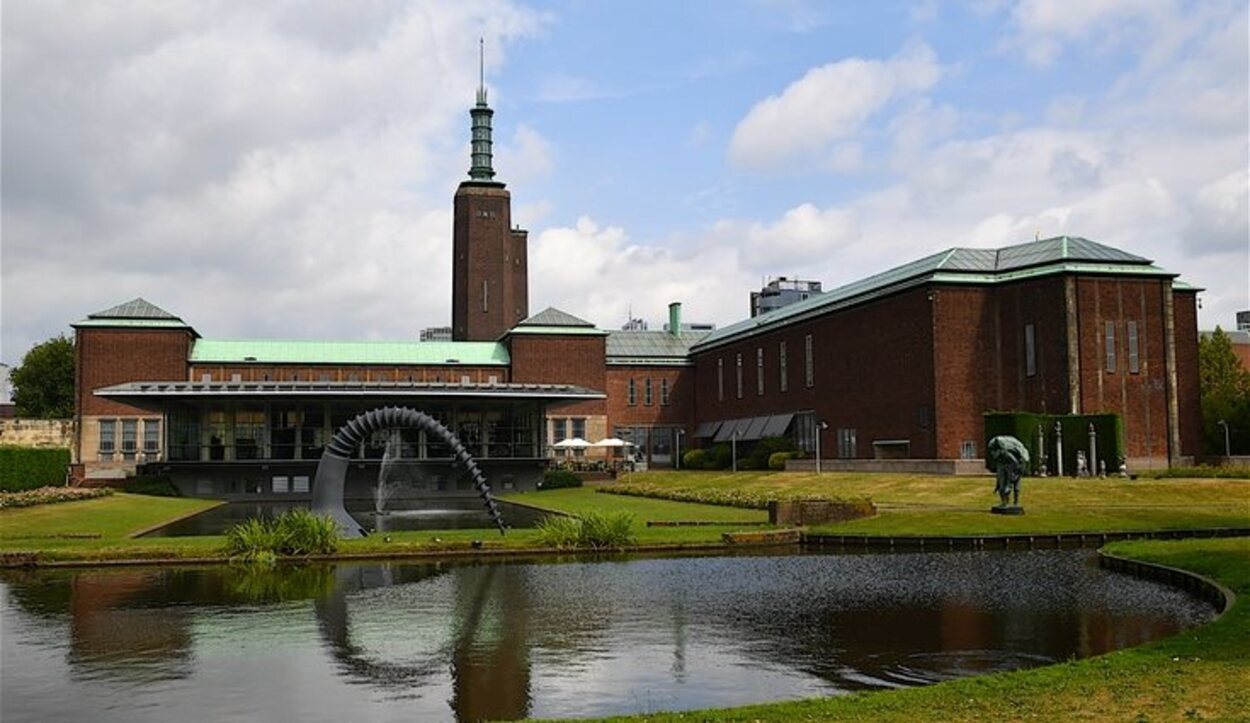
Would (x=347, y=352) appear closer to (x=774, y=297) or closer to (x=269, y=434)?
(x=269, y=434)

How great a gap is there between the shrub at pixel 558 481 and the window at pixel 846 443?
1487 cm

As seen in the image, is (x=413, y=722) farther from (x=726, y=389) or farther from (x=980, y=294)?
(x=726, y=389)

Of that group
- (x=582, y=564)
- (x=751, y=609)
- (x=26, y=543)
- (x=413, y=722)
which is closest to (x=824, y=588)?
(x=751, y=609)

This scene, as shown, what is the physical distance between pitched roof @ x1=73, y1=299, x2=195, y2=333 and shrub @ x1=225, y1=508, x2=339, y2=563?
2058 inches

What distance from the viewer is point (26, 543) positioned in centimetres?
2986

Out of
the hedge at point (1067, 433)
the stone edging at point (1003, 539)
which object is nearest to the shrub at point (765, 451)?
the hedge at point (1067, 433)

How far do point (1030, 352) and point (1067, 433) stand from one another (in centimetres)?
604

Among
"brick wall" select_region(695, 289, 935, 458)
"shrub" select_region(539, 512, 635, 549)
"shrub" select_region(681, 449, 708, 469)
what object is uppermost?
"brick wall" select_region(695, 289, 935, 458)

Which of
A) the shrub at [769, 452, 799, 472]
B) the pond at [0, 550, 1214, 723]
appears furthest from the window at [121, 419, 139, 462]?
the pond at [0, 550, 1214, 723]

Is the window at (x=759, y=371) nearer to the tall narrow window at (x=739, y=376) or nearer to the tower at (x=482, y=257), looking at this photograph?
the tall narrow window at (x=739, y=376)

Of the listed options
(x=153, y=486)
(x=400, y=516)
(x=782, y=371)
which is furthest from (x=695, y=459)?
(x=400, y=516)

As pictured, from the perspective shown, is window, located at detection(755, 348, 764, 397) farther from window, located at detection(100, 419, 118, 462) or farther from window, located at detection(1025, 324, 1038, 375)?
window, located at detection(100, 419, 118, 462)

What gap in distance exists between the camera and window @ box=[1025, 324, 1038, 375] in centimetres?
5600

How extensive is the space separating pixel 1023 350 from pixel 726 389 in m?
32.9
